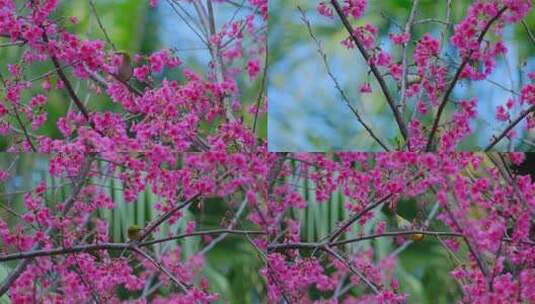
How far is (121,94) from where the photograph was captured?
346 centimetres

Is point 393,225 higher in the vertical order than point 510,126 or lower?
lower

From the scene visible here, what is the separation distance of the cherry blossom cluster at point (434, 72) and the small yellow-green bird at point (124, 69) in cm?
72

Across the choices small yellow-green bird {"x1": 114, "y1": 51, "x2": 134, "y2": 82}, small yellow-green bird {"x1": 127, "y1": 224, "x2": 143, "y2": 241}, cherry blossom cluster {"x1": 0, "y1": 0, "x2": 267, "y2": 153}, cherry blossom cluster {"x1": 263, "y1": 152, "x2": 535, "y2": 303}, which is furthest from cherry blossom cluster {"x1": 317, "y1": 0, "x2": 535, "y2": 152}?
small yellow-green bird {"x1": 127, "y1": 224, "x2": 143, "y2": 241}

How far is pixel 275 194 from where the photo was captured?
3.56 m

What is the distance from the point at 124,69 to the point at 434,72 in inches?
44.1

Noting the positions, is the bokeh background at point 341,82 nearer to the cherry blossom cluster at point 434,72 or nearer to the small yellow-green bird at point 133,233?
the cherry blossom cluster at point 434,72

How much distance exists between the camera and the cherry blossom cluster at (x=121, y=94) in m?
3.43

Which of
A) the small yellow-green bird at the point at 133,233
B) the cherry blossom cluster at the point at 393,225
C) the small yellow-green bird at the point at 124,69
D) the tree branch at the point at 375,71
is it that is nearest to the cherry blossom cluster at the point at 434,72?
the tree branch at the point at 375,71

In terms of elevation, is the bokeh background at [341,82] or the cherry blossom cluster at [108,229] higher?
the bokeh background at [341,82]

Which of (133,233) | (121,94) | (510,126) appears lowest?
(133,233)

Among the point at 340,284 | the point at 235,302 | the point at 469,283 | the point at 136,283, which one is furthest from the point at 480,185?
the point at 136,283

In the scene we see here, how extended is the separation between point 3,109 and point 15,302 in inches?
26.9

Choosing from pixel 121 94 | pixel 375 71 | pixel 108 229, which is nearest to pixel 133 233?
pixel 108 229

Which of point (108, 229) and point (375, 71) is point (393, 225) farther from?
point (108, 229)
